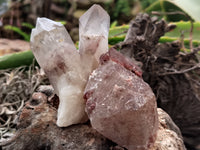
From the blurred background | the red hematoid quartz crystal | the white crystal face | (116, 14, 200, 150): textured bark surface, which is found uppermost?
the white crystal face

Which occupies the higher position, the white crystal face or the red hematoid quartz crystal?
the white crystal face

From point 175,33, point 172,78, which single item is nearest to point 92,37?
point 172,78

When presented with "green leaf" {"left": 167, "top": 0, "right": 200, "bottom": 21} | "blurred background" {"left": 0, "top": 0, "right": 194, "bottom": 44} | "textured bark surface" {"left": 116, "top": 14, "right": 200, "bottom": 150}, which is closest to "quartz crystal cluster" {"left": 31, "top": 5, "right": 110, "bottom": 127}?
"textured bark surface" {"left": 116, "top": 14, "right": 200, "bottom": 150}

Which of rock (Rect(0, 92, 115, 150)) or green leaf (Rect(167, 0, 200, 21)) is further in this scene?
green leaf (Rect(167, 0, 200, 21))

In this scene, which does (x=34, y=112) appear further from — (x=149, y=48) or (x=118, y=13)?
(x=118, y=13)

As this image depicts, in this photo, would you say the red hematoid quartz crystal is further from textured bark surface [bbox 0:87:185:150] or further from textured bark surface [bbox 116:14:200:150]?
textured bark surface [bbox 116:14:200:150]

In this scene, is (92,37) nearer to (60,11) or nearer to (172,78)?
(172,78)

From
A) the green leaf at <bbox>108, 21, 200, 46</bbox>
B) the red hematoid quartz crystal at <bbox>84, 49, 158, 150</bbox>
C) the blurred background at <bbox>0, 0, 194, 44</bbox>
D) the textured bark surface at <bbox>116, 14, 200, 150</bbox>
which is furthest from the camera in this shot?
the blurred background at <bbox>0, 0, 194, 44</bbox>

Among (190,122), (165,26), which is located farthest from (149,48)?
(190,122)
